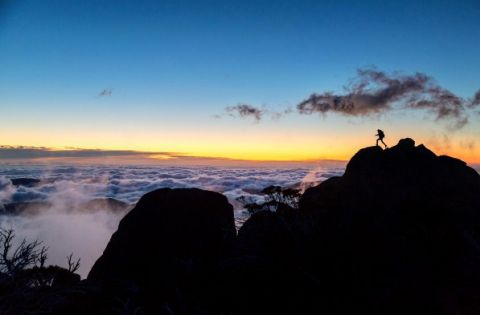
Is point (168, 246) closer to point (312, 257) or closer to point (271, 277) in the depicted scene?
point (271, 277)

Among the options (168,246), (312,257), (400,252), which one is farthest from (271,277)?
(168,246)

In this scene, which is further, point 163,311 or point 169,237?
→ point 169,237

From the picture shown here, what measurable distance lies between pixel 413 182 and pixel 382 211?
14.2 ft

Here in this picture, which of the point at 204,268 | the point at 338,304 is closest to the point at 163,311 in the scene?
the point at 204,268

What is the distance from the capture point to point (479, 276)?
8.05 meters

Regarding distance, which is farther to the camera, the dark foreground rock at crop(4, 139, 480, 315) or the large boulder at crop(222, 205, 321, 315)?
the large boulder at crop(222, 205, 321, 315)

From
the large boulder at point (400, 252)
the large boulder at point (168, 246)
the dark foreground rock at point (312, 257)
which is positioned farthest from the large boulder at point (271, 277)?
the large boulder at point (168, 246)

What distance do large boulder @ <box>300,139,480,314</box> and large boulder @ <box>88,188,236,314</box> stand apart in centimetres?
336

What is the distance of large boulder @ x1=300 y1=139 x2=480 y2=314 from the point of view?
741cm

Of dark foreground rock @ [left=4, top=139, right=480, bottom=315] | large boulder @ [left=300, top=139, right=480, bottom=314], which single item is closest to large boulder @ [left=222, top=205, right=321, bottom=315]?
dark foreground rock @ [left=4, top=139, right=480, bottom=315]

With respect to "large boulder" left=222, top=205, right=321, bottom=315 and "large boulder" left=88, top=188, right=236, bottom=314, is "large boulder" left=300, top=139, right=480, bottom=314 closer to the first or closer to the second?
"large boulder" left=222, top=205, right=321, bottom=315

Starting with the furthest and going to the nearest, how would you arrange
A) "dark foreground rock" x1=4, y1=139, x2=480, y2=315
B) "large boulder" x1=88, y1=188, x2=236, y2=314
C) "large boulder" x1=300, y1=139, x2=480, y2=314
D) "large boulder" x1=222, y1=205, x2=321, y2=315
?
"large boulder" x1=88, y1=188, x2=236, y2=314
"large boulder" x1=222, y1=205, x2=321, y2=315
"dark foreground rock" x1=4, y1=139, x2=480, y2=315
"large boulder" x1=300, y1=139, x2=480, y2=314

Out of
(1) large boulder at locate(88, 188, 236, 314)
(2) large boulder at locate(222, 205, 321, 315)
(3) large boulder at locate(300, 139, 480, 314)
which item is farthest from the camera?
(1) large boulder at locate(88, 188, 236, 314)

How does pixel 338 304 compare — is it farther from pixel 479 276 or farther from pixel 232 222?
pixel 232 222
